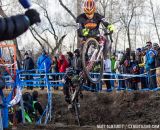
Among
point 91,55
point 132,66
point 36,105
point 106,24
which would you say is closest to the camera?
point 106,24

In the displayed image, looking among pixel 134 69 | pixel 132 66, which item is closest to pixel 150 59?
pixel 134 69

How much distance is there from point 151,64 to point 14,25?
11.2 m

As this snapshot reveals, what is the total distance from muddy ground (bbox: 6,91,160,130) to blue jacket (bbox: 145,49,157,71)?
113 cm

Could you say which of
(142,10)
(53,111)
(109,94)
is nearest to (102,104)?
(109,94)

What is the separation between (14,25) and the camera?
387cm

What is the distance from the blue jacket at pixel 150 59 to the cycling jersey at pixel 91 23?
3.52 metres

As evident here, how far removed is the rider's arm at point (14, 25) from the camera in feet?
12.4

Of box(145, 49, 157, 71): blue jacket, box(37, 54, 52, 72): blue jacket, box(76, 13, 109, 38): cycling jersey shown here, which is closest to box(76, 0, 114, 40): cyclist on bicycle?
box(76, 13, 109, 38): cycling jersey

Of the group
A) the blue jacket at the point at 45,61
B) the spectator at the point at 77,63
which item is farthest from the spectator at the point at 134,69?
the spectator at the point at 77,63

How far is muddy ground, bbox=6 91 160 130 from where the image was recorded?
15.3 m

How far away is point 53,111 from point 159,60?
576cm

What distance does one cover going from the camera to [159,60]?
1431 cm

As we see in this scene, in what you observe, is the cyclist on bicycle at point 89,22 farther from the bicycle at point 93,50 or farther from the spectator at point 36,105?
the spectator at point 36,105

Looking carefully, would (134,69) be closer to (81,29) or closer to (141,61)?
(141,61)
